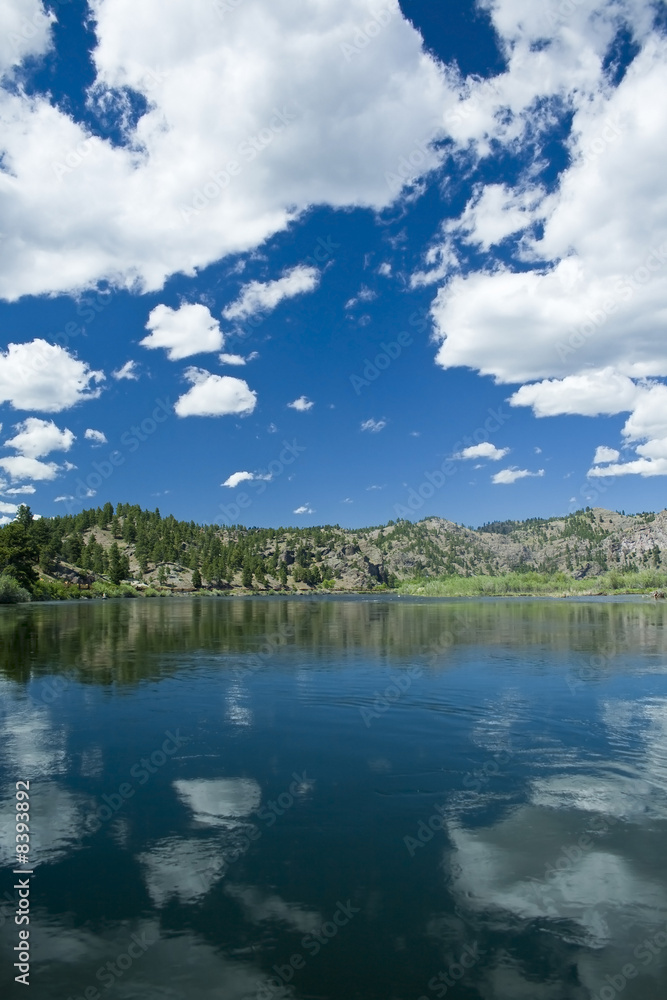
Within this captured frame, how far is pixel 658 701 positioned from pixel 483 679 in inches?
386

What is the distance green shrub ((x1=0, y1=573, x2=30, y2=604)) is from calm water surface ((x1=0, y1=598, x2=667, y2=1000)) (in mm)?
137605

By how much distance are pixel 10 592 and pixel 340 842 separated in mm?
168038

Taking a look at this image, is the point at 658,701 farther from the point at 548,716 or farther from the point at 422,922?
the point at 422,922

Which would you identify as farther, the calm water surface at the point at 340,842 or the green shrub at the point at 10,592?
the green shrub at the point at 10,592

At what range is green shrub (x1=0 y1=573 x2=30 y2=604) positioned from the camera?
15318 centimetres

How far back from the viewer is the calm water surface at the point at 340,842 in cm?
1018

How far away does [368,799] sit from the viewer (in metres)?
17.6

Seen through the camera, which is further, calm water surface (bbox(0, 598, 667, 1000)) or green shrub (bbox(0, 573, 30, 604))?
green shrub (bbox(0, 573, 30, 604))

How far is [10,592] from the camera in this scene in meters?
158

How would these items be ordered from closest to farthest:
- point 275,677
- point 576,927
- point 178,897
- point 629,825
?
point 576,927 → point 178,897 → point 629,825 → point 275,677

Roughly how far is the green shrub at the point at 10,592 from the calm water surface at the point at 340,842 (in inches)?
5418

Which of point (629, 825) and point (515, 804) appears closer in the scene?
point (629, 825)

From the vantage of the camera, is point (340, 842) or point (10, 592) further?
point (10, 592)

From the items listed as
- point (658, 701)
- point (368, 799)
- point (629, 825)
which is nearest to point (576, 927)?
point (629, 825)
